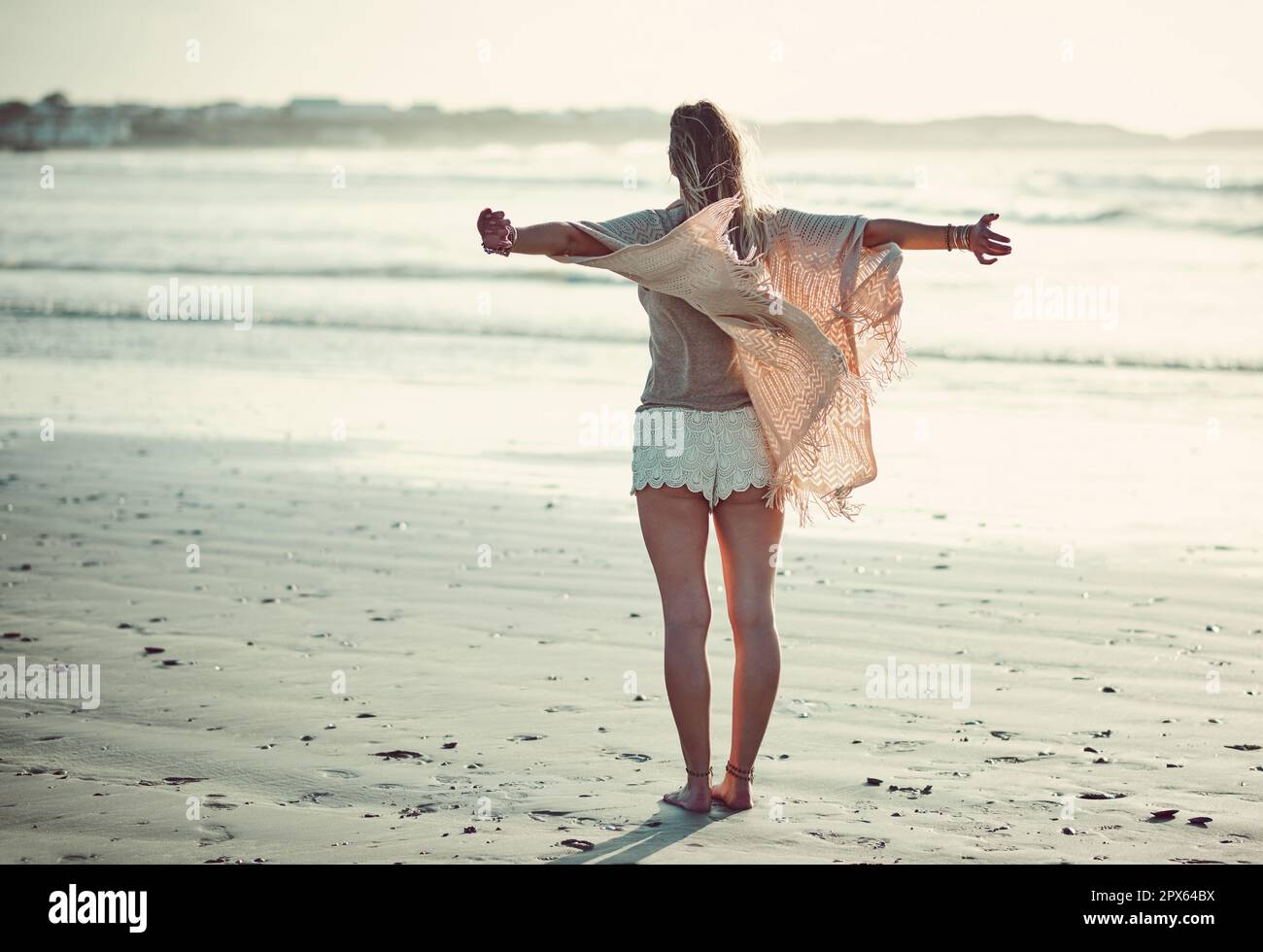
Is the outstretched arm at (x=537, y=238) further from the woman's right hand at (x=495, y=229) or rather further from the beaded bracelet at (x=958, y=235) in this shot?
the beaded bracelet at (x=958, y=235)

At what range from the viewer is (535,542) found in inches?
292

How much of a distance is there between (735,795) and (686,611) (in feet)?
1.89

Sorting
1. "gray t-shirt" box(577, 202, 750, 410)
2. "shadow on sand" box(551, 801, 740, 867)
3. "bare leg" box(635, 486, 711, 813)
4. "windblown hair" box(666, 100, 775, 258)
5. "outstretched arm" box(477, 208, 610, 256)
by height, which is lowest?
"shadow on sand" box(551, 801, 740, 867)

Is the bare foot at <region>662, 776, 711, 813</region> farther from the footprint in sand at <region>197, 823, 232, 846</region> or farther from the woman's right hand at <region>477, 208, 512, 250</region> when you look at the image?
the woman's right hand at <region>477, 208, 512, 250</region>

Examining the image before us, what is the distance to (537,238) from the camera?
151 inches

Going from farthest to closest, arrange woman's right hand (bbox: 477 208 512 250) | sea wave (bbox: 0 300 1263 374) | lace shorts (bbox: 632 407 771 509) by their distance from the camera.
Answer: sea wave (bbox: 0 300 1263 374) → lace shorts (bbox: 632 407 771 509) → woman's right hand (bbox: 477 208 512 250)

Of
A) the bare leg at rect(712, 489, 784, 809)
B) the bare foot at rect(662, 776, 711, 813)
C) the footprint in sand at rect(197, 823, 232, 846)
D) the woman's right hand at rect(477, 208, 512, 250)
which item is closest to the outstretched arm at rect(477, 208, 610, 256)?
the woman's right hand at rect(477, 208, 512, 250)

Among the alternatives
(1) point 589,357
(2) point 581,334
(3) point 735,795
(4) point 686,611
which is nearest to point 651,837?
→ (3) point 735,795

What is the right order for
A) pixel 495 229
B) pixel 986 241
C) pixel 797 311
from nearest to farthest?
1. pixel 495 229
2. pixel 986 241
3. pixel 797 311

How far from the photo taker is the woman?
4.05 meters

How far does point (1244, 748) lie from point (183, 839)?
11.0ft

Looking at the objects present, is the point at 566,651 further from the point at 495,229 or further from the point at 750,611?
the point at 495,229
